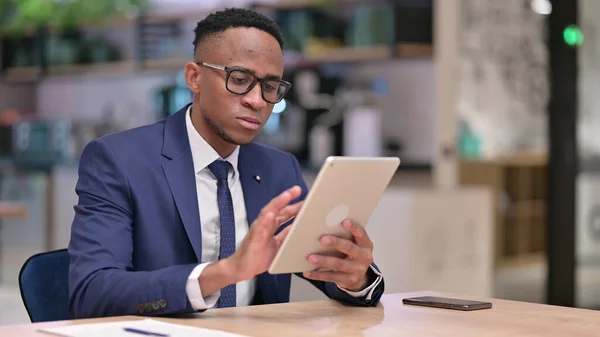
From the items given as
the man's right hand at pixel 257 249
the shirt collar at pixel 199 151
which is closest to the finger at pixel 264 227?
the man's right hand at pixel 257 249

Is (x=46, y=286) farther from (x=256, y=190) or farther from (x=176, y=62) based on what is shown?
(x=176, y=62)

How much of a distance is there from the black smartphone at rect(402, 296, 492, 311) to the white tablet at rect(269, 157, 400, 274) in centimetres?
26

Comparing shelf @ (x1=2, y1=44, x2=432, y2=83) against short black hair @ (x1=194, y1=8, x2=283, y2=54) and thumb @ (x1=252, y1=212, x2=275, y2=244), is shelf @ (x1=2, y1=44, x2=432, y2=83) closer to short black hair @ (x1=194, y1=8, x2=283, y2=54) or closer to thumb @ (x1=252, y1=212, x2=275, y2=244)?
short black hair @ (x1=194, y1=8, x2=283, y2=54)

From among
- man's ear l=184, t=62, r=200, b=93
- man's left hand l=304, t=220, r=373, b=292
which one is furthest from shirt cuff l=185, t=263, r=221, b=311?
man's ear l=184, t=62, r=200, b=93

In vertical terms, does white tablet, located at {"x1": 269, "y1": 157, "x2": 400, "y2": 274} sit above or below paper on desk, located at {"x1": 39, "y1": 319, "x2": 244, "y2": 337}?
above

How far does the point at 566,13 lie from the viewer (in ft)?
18.4

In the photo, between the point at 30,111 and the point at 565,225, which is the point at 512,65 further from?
the point at 30,111

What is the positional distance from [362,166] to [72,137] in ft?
19.8

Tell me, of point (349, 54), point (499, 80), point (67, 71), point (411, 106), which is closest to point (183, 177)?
point (411, 106)

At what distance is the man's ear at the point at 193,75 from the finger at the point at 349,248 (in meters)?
0.61

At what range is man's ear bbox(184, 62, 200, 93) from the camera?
7.61ft

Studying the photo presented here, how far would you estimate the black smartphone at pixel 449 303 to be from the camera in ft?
6.73

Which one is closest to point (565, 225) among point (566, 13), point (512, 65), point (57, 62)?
point (566, 13)

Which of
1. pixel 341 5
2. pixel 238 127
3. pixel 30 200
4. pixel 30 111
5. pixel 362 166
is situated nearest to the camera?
pixel 362 166
